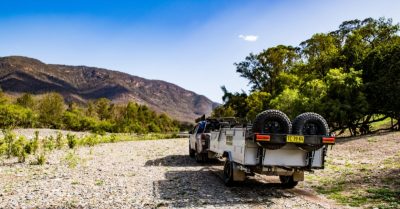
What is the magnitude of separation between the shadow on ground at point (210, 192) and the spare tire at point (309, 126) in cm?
168

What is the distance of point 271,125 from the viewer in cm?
1103

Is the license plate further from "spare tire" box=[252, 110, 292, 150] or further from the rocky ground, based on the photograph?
the rocky ground

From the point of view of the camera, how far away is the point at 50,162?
1956 centimetres

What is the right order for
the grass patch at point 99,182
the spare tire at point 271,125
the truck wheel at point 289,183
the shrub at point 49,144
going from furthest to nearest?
the shrub at point 49,144 < the grass patch at point 99,182 < the truck wheel at point 289,183 < the spare tire at point 271,125

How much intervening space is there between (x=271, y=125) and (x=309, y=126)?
117 centimetres

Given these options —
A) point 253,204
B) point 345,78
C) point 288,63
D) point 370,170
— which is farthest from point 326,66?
point 253,204

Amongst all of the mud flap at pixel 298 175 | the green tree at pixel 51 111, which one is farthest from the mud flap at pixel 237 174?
the green tree at pixel 51 111

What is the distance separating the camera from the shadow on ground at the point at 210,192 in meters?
10.5

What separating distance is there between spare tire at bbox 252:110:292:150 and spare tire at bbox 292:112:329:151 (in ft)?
0.75

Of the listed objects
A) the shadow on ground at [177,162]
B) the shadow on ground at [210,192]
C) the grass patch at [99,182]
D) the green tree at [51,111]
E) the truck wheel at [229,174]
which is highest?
the green tree at [51,111]

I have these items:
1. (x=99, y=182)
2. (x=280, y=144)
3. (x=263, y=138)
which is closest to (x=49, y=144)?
(x=99, y=182)

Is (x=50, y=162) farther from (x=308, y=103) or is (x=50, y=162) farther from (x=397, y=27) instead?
(x=397, y=27)

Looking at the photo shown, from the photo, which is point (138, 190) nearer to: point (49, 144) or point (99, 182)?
point (99, 182)

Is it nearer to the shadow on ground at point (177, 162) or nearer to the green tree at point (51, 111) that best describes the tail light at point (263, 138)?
the shadow on ground at point (177, 162)
